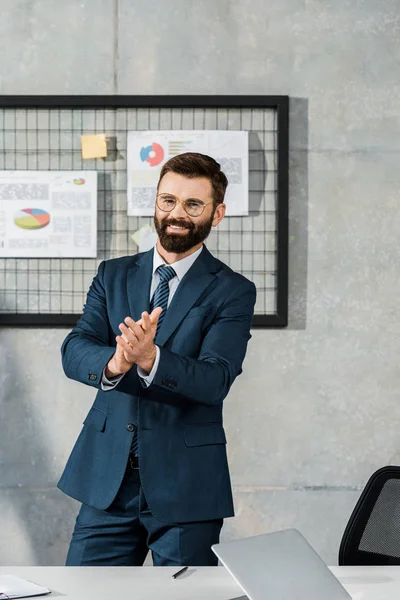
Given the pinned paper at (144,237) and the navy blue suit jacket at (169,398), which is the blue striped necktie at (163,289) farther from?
the pinned paper at (144,237)

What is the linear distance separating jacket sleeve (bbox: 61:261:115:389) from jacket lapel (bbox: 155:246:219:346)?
0.15m

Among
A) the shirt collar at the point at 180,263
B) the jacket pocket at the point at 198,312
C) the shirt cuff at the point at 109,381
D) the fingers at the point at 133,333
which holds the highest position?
the shirt collar at the point at 180,263

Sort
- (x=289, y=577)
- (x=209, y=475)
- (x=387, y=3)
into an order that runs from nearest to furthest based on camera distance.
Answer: (x=289, y=577)
(x=209, y=475)
(x=387, y=3)

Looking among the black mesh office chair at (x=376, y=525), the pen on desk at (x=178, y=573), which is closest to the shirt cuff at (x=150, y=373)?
the pen on desk at (x=178, y=573)

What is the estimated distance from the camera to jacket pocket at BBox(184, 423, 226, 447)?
2.07m

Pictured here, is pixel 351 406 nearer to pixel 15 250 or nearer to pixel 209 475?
pixel 209 475

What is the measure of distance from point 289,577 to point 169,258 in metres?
1.01

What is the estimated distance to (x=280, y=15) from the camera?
10.6 feet

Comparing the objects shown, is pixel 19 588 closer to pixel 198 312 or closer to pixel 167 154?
pixel 198 312

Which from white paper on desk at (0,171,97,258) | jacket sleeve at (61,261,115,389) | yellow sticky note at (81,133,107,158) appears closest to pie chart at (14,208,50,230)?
white paper on desk at (0,171,97,258)

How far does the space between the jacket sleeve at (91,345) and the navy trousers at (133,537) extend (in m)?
0.27

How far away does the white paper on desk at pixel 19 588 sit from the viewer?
1551 mm

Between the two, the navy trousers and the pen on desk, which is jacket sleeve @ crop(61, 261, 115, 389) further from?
the pen on desk

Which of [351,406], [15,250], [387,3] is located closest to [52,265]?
[15,250]
